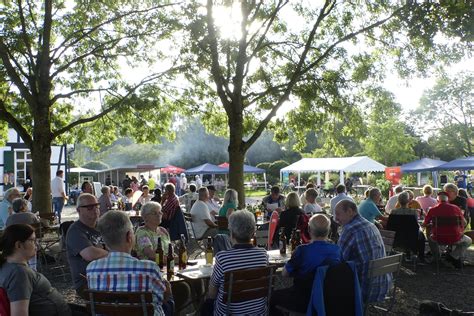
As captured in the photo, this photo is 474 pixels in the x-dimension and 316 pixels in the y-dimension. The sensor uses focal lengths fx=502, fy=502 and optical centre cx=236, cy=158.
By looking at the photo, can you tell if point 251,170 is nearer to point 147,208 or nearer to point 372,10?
point 372,10

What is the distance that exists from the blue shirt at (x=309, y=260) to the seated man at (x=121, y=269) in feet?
3.92

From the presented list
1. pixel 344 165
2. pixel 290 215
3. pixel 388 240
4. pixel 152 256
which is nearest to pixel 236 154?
pixel 290 215

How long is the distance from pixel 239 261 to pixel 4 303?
172 centimetres

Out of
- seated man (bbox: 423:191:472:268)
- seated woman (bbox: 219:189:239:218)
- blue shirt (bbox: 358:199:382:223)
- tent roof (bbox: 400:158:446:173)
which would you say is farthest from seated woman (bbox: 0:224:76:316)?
tent roof (bbox: 400:158:446:173)

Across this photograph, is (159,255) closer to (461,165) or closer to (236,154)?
(236,154)

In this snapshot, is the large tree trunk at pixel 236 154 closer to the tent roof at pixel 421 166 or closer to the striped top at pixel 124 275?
the striped top at pixel 124 275

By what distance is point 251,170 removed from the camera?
33.7 meters

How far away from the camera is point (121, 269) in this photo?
136 inches

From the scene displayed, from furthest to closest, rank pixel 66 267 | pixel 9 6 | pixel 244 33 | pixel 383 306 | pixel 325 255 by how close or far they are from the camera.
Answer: pixel 9 6, pixel 244 33, pixel 66 267, pixel 383 306, pixel 325 255

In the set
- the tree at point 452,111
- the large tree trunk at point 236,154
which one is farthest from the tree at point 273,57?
the tree at point 452,111

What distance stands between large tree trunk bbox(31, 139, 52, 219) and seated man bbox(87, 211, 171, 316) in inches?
412

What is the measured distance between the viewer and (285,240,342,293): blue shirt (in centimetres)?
410

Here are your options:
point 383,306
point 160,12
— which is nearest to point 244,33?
point 160,12

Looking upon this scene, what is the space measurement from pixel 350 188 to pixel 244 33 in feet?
66.3
